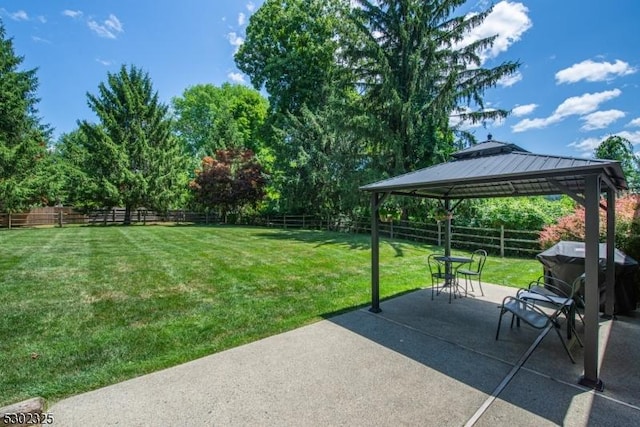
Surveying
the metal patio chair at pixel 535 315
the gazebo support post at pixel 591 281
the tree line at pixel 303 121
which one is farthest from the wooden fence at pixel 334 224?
the gazebo support post at pixel 591 281

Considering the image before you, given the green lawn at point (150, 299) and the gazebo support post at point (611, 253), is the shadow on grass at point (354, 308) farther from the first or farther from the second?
the gazebo support post at point (611, 253)

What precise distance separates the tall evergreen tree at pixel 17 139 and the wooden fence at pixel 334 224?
95.6 inches

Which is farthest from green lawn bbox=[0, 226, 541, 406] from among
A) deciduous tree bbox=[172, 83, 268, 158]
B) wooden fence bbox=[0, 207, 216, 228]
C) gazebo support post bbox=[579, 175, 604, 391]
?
deciduous tree bbox=[172, 83, 268, 158]

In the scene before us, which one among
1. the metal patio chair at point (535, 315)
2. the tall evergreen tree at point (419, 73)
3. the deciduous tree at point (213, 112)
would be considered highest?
the deciduous tree at point (213, 112)

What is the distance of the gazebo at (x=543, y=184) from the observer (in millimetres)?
2805

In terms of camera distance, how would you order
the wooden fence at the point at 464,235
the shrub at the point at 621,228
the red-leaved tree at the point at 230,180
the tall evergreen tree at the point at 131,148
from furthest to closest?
the red-leaved tree at the point at 230,180 → the tall evergreen tree at the point at 131,148 → the wooden fence at the point at 464,235 → the shrub at the point at 621,228

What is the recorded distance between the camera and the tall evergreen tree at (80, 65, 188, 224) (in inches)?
787

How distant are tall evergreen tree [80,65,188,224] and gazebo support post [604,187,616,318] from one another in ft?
74.4

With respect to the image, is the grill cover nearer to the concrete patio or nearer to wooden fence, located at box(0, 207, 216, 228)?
the concrete patio

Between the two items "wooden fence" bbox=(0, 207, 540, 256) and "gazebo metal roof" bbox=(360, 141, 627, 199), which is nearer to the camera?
"gazebo metal roof" bbox=(360, 141, 627, 199)

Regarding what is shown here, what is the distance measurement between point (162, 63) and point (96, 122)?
20.4 feet

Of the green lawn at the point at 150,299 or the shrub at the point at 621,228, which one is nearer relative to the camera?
the green lawn at the point at 150,299

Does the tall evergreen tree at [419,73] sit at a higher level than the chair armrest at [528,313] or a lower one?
higher

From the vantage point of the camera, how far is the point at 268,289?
19.7 feet
